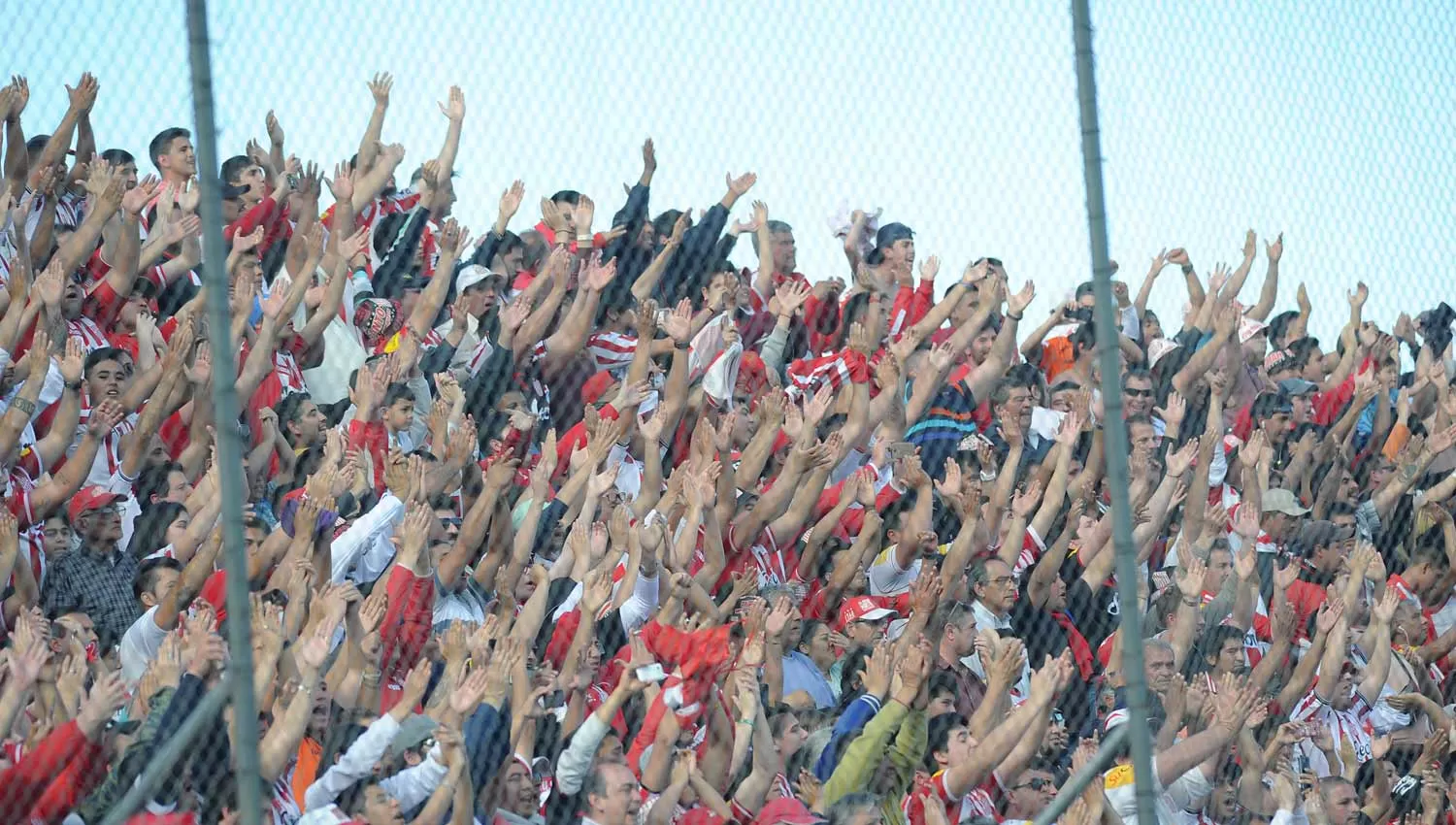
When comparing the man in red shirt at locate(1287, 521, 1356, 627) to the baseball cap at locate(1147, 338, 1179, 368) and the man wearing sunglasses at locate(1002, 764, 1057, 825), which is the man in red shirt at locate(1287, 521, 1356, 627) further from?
the man wearing sunglasses at locate(1002, 764, 1057, 825)

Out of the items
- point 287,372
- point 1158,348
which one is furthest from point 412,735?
point 1158,348

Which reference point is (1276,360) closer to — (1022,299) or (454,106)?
(1022,299)

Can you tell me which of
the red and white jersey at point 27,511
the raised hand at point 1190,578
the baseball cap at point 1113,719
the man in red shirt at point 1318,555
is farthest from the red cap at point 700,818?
the man in red shirt at point 1318,555

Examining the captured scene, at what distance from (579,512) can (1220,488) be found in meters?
3.36

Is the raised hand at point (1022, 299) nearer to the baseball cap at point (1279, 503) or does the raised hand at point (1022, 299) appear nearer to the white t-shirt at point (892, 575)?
the white t-shirt at point (892, 575)

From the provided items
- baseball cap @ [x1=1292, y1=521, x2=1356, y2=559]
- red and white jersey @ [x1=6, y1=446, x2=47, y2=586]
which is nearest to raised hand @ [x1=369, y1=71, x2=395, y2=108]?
red and white jersey @ [x1=6, y1=446, x2=47, y2=586]

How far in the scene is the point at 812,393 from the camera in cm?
901

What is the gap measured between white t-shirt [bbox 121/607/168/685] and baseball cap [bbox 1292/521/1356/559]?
16.6 feet

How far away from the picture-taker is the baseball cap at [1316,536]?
→ 31.4ft

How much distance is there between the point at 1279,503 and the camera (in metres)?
9.70

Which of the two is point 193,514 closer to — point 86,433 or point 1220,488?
point 86,433

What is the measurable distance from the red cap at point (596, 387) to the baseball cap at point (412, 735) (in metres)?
2.85

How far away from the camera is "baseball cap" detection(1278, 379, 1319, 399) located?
10992 mm

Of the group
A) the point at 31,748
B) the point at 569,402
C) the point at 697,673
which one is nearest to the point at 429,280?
the point at 569,402
